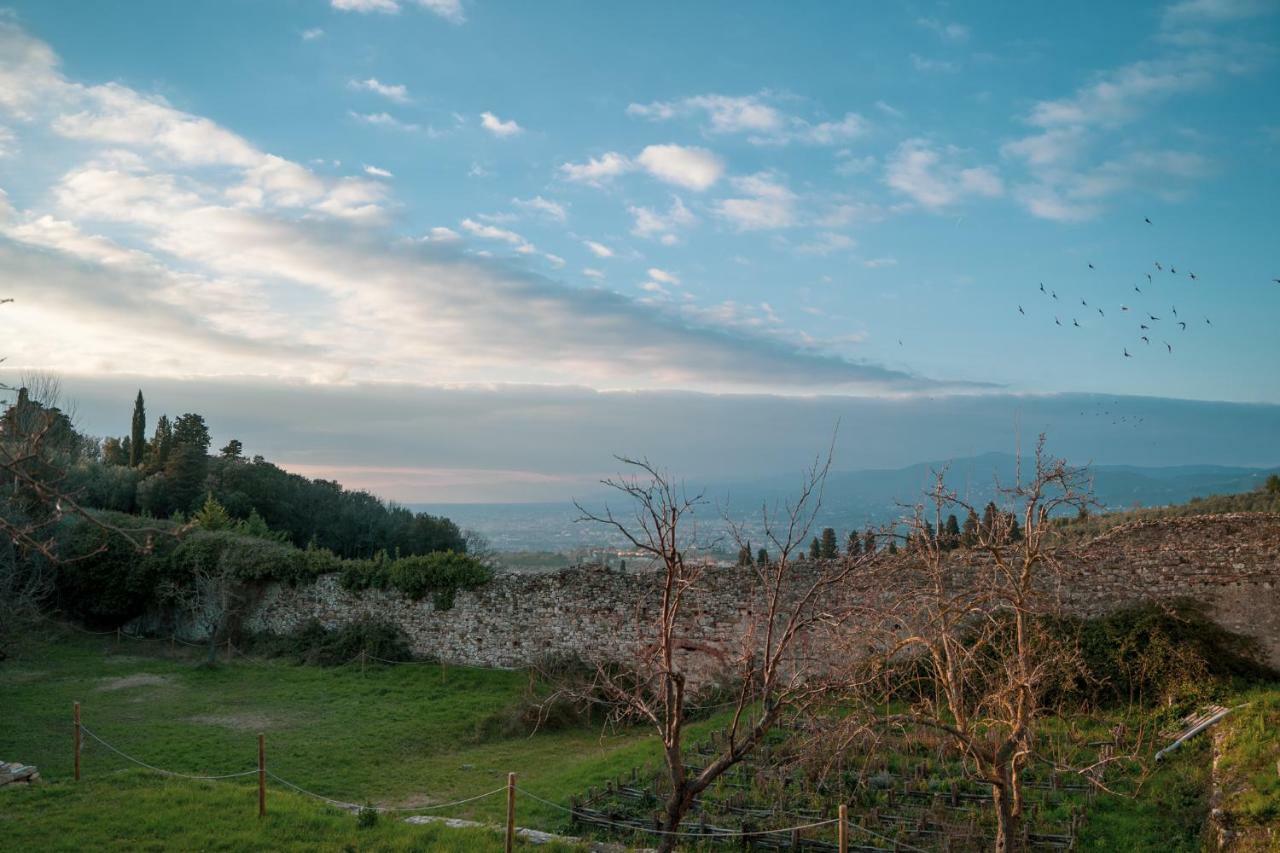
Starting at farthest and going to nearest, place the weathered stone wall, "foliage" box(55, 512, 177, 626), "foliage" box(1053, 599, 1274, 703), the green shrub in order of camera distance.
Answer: "foliage" box(55, 512, 177, 626), the green shrub, the weathered stone wall, "foliage" box(1053, 599, 1274, 703)

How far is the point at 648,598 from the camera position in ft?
58.9

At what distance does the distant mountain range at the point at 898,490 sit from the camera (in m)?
9.38

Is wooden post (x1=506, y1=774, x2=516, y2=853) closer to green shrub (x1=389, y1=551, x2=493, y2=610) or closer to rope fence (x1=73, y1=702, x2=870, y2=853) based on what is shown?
rope fence (x1=73, y1=702, x2=870, y2=853)

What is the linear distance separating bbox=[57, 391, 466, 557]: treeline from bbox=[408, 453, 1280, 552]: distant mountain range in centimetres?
665

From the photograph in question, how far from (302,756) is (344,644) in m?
8.01

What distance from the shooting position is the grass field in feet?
29.5

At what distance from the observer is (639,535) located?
26.8ft

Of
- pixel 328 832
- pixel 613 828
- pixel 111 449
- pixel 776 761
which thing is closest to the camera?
pixel 328 832

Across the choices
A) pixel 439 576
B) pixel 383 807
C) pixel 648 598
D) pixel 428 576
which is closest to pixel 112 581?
pixel 428 576

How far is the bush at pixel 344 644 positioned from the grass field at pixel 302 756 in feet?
2.09

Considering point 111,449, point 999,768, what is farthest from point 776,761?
point 111,449

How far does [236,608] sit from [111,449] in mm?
28636

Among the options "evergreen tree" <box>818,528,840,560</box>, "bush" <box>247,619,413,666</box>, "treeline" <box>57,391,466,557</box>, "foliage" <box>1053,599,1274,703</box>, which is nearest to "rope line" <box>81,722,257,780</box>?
"bush" <box>247,619,413,666</box>

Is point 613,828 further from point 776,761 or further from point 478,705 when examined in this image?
point 478,705
